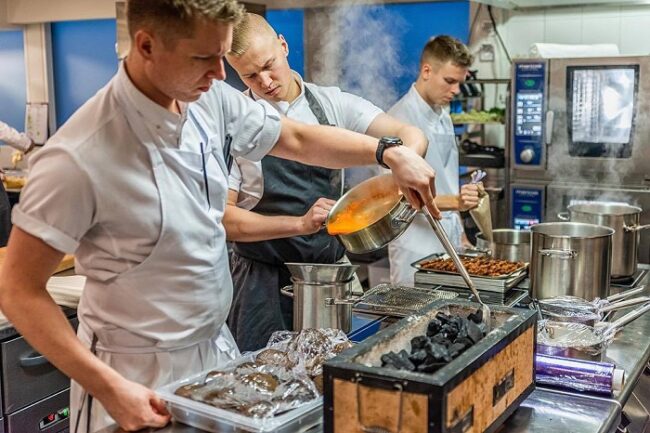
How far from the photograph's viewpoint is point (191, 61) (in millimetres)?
1456

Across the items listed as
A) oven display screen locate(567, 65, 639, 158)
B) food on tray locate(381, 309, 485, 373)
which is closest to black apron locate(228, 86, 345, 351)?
food on tray locate(381, 309, 485, 373)

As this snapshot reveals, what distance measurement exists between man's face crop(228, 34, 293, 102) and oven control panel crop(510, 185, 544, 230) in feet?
7.17

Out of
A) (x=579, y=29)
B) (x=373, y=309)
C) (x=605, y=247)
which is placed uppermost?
(x=579, y=29)

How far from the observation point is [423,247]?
3477mm

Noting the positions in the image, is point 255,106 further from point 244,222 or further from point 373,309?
point 373,309

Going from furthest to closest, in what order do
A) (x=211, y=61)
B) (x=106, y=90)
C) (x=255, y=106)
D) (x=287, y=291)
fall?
(x=287, y=291)
(x=255, y=106)
(x=106, y=90)
(x=211, y=61)

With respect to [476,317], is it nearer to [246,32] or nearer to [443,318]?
[443,318]

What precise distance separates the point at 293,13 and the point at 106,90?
4.53m

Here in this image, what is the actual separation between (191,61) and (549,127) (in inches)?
126

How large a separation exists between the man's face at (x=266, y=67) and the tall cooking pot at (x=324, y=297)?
2.30ft

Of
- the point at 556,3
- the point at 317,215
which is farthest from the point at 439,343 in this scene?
the point at 556,3

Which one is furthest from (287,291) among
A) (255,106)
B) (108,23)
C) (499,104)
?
(108,23)

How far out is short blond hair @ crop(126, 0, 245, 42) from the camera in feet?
4.58

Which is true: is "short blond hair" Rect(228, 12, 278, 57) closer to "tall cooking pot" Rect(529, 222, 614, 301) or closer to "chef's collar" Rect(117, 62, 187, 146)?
"chef's collar" Rect(117, 62, 187, 146)
